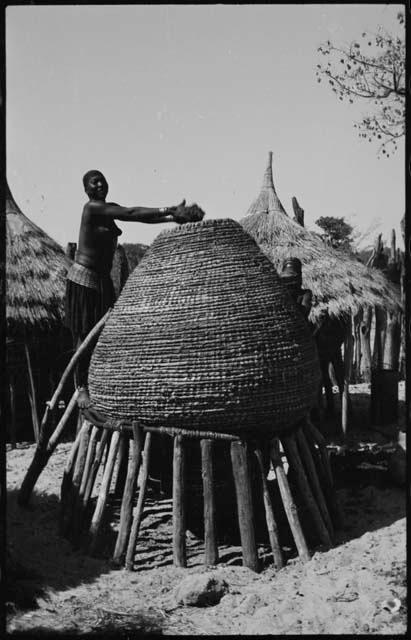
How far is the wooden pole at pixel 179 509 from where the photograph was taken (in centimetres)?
523

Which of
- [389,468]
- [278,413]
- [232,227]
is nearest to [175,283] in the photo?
[232,227]

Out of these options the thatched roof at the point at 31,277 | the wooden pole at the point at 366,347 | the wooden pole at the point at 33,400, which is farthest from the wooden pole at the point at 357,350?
the wooden pole at the point at 33,400

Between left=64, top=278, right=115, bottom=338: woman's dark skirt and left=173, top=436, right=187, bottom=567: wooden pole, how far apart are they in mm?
1801

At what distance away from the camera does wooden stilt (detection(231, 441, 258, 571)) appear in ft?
16.8

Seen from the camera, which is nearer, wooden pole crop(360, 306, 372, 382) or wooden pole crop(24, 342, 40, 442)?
wooden pole crop(24, 342, 40, 442)

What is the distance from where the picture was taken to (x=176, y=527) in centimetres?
523

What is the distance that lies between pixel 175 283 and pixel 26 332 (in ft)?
19.3

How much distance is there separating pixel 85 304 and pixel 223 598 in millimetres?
3072

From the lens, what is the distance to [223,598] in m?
4.69

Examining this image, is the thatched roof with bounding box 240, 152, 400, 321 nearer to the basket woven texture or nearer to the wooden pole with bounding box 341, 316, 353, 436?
the wooden pole with bounding box 341, 316, 353, 436

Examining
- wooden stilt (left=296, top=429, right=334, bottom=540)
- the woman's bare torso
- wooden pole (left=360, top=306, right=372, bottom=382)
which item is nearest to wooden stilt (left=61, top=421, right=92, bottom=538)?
the woman's bare torso

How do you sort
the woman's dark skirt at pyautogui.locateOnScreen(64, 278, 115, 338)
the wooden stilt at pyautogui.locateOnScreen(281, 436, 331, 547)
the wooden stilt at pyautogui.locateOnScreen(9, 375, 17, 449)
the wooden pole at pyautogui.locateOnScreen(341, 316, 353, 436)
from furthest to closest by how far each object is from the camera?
the wooden pole at pyautogui.locateOnScreen(341, 316, 353, 436)
the wooden stilt at pyautogui.locateOnScreen(9, 375, 17, 449)
the woman's dark skirt at pyautogui.locateOnScreen(64, 278, 115, 338)
the wooden stilt at pyautogui.locateOnScreen(281, 436, 331, 547)

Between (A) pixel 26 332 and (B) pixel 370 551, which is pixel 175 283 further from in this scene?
(A) pixel 26 332

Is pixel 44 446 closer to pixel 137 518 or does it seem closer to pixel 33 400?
pixel 137 518
